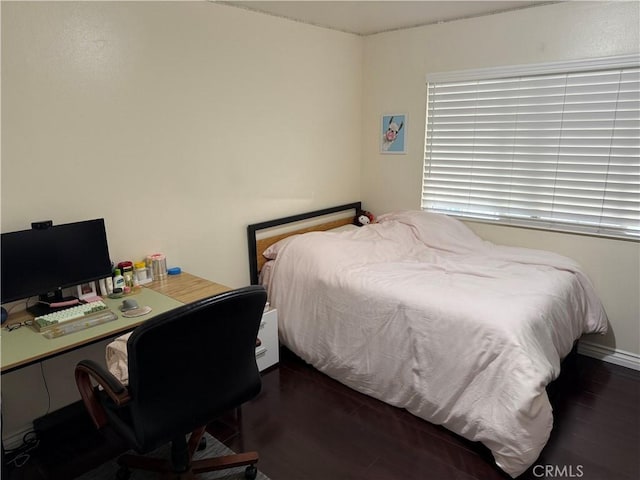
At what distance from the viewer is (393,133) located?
384cm

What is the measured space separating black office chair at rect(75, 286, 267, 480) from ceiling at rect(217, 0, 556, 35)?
221 centimetres

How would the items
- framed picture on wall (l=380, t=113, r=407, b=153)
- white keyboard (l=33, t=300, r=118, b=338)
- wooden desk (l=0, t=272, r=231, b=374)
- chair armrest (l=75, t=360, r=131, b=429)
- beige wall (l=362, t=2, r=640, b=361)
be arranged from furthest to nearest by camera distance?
framed picture on wall (l=380, t=113, r=407, b=153) → beige wall (l=362, t=2, r=640, b=361) → white keyboard (l=33, t=300, r=118, b=338) → wooden desk (l=0, t=272, r=231, b=374) → chair armrest (l=75, t=360, r=131, b=429)

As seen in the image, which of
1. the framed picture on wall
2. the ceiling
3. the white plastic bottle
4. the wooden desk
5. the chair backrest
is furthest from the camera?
the framed picture on wall

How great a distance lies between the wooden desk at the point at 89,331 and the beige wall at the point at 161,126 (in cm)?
32

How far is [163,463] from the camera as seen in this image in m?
1.93

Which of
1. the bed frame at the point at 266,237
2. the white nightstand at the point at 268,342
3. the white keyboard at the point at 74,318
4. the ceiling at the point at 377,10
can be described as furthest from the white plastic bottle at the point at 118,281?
the ceiling at the point at 377,10

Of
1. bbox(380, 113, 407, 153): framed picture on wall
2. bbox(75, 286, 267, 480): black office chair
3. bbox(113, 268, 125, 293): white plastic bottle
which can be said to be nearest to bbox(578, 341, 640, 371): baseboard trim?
bbox(380, 113, 407, 153): framed picture on wall

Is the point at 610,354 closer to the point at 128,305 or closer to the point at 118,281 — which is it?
the point at 128,305

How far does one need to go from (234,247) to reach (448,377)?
1721 millimetres

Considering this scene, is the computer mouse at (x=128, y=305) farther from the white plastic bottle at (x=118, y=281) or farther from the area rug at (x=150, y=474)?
the area rug at (x=150, y=474)

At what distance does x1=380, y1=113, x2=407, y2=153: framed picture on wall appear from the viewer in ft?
12.4

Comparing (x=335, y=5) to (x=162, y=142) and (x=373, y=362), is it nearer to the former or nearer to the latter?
(x=162, y=142)

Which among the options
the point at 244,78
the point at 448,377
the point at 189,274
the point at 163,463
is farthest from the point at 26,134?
the point at 448,377

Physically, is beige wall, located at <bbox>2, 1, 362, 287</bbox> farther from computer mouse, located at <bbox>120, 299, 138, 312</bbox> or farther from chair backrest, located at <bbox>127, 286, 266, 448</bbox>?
chair backrest, located at <bbox>127, 286, 266, 448</bbox>
